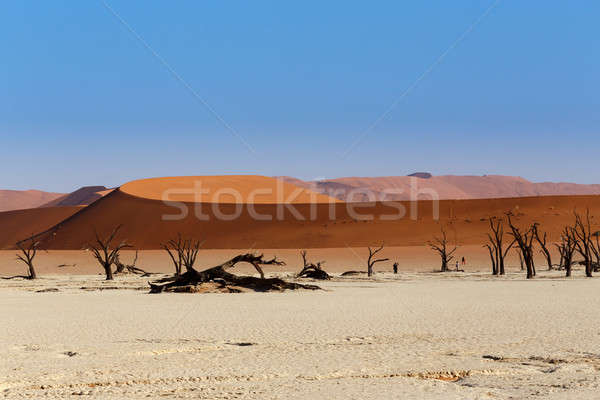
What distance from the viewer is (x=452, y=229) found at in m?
56.0

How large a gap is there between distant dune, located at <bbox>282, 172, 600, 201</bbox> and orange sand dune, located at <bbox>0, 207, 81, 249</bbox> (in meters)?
83.2

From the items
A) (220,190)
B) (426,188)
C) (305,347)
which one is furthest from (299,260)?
(426,188)

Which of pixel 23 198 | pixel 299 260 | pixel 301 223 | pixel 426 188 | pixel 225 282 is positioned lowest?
pixel 225 282

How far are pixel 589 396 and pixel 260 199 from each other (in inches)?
3151

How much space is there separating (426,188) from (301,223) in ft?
408

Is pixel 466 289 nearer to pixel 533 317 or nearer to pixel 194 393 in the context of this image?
pixel 533 317

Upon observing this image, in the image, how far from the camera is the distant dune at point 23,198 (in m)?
→ 179

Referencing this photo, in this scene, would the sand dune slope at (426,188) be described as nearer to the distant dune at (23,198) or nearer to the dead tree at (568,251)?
the distant dune at (23,198)

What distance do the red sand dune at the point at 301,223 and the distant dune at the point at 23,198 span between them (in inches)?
4371

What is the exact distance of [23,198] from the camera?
187 metres

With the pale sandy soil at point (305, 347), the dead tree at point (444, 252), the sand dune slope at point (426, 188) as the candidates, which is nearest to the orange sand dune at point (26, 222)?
the dead tree at point (444, 252)

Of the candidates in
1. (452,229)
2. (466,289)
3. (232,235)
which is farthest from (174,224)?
(466,289)

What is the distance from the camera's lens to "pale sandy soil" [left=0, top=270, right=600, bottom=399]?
24.4 feet

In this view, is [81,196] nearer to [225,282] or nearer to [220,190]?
[220,190]
